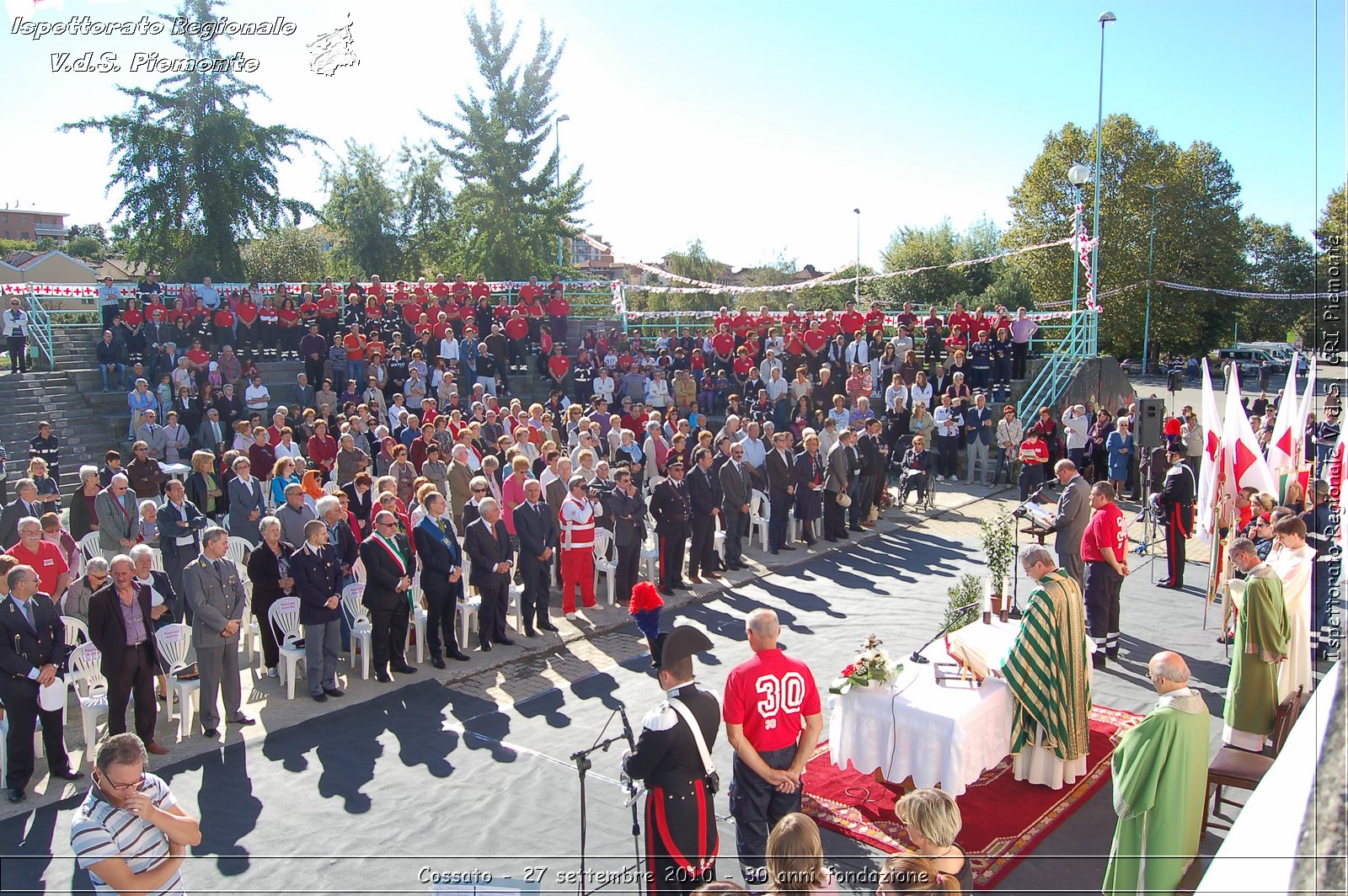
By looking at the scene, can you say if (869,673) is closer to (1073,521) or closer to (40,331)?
(1073,521)

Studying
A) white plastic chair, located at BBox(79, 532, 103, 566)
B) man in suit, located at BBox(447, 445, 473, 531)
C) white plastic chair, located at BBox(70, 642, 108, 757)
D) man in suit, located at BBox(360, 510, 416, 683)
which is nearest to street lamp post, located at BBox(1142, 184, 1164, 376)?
man in suit, located at BBox(447, 445, 473, 531)

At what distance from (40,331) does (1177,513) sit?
20.0 metres

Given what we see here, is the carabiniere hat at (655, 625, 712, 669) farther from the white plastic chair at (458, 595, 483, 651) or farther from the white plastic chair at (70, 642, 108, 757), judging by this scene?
the white plastic chair at (458, 595, 483, 651)

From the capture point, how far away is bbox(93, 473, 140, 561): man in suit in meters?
9.73

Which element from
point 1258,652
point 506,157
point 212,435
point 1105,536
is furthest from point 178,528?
point 506,157

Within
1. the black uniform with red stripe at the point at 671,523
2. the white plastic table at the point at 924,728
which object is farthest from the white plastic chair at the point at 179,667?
the black uniform with red stripe at the point at 671,523

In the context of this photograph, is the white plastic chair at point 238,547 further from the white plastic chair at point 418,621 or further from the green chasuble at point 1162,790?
the green chasuble at point 1162,790

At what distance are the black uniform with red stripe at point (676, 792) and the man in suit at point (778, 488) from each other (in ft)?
27.7

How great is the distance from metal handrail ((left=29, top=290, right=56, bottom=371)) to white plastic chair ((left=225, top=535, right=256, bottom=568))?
1093cm

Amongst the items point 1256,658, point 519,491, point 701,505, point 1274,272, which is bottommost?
point 1256,658

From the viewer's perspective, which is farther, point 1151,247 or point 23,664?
point 1151,247

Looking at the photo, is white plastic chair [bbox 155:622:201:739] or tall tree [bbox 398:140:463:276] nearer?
white plastic chair [bbox 155:622:201:739]

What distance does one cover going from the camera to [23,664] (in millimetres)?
6434

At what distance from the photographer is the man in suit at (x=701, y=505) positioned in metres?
11.7
